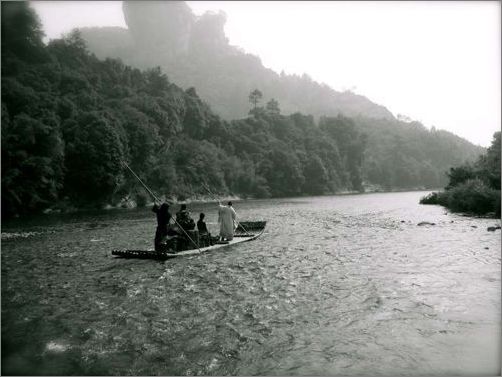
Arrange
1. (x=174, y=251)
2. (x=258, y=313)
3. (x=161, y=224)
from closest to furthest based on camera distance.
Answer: (x=258, y=313) → (x=161, y=224) → (x=174, y=251)

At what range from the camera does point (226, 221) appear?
24.1 meters

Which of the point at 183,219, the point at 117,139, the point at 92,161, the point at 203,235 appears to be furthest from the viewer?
the point at 117,139

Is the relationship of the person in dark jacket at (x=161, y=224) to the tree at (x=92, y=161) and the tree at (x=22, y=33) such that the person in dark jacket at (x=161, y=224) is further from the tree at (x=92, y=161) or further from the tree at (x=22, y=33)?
the tree at (x=22, y=33)

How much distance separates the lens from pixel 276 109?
544 feet

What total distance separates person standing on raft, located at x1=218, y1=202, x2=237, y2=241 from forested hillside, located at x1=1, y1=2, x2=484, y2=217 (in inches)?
1695

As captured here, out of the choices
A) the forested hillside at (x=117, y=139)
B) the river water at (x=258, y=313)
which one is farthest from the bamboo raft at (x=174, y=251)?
the forested hillside at (x=117, y=139)

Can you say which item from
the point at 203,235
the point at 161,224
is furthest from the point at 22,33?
the point at 161,224

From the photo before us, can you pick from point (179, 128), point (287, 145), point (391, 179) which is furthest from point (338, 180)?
point (179, 128)

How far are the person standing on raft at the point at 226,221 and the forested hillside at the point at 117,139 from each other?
1695 inches

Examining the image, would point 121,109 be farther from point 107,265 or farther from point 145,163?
point 107,265

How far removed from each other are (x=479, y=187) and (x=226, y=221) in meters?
33.4

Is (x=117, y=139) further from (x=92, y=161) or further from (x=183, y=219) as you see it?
(x=183, y=219)

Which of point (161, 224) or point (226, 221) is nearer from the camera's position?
point (161, 224)

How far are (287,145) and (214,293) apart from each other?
13385cm
